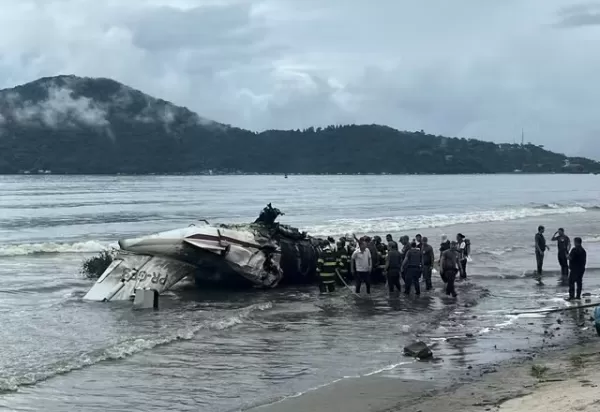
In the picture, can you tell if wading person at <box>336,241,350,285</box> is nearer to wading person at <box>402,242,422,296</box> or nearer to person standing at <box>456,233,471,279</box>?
wading person at <box>402,242,422,296</box>

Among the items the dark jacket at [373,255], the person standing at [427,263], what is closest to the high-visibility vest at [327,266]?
the dark jacket at [373,255]

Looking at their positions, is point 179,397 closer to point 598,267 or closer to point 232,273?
point 232,273

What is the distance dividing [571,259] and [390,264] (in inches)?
182

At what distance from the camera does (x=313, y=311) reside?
60.2ft

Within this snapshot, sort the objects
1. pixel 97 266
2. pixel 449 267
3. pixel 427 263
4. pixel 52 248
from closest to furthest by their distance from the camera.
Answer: pixel 449 267 → pixel 427 263 → pixel 97 266 → pixel 52 248

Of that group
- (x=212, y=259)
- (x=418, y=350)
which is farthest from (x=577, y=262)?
(x=212, y=259)

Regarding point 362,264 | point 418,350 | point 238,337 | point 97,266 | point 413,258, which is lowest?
point 238,337

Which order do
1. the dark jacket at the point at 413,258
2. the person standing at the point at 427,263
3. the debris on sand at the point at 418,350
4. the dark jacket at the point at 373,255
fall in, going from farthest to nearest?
the dark jacket at the point at 373,255 → the person standing at the point at 427,263 → the dark jacket at the point at 413,258 → the debris on sand at the point at 418,350

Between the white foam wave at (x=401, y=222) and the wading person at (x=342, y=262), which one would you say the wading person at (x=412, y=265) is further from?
the white foam wave at (x=401, y=222)

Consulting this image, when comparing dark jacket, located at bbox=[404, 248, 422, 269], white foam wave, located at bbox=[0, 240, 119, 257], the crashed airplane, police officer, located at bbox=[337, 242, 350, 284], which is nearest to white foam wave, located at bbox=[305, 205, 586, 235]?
white foam wave, located at bbox=[0, 240, 119, 257]

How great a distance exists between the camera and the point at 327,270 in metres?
21.2

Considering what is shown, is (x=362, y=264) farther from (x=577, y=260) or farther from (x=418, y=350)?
(x=418, y=350)

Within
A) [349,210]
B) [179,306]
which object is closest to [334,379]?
[179,306]

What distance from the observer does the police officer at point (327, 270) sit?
21141 mm
